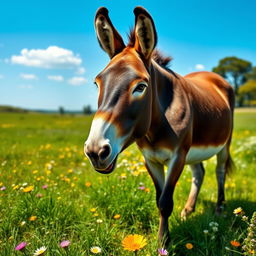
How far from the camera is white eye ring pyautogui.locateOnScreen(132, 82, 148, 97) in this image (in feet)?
5.96

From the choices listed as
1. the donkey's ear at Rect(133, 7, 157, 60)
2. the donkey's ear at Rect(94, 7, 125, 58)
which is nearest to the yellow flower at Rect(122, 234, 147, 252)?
the donkey's ear at Rect(133, 7, 157, 60)

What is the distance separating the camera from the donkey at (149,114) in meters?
1.66

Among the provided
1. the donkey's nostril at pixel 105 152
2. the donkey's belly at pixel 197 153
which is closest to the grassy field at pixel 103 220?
the donkey's belly at pixel 197 153

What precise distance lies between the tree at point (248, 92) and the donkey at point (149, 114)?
64.9 metres

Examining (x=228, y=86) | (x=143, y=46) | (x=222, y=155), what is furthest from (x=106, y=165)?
(x=228, y=86)

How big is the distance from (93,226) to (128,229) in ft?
1.57

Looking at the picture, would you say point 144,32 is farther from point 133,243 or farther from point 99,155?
point 133,243

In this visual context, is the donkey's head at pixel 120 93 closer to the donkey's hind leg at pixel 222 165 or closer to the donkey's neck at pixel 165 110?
the donkey's neck at pixel 165 110

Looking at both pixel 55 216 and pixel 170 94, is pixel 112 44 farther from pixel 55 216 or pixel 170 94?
pixel 55 216

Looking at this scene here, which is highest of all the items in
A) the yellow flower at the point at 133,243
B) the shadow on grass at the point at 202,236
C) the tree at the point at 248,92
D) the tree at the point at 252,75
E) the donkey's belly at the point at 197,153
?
the tree at the point at 252,75

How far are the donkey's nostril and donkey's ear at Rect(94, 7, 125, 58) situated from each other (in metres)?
1.07

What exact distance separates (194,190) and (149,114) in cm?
208

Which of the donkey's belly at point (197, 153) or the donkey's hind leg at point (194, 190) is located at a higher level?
the donkey's belly at point (197, 153)

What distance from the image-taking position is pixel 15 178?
12.6 feet
